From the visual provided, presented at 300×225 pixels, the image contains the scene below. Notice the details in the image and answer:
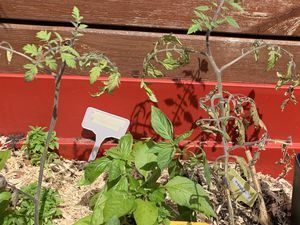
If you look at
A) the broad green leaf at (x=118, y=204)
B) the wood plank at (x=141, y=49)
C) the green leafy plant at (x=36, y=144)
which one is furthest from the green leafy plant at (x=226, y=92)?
the green leafy plant at (x=36, y=144)

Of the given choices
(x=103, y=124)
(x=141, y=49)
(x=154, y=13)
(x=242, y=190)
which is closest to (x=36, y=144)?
(x=103, y=124)

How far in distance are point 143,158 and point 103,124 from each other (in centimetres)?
41

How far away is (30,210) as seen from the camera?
1712 mm

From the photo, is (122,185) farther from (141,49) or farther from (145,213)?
(141,49)

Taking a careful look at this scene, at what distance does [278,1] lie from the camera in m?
2.00

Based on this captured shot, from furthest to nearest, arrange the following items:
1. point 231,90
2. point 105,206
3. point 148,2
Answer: point 231,90, point 148,2, point 105,206

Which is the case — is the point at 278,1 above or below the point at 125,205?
above

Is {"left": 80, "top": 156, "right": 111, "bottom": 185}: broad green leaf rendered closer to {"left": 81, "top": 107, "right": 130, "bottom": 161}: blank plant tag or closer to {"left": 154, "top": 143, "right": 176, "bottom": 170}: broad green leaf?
{"left": 154, "top": 143, "right": 176, "bottom": 170}: broad green leaf

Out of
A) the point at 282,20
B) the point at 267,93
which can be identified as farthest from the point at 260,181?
the point at 282,20

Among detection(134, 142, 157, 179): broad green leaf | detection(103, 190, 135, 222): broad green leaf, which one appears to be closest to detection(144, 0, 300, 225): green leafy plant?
detection(134, 142, 157, 179): broad green leaf

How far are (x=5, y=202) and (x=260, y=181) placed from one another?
3.43ft

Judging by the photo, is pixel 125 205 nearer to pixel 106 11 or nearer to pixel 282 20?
pixel 106 11

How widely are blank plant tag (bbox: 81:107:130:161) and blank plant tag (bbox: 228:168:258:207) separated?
1.52ft

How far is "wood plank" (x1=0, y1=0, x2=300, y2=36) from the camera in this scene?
1928 millimetres
